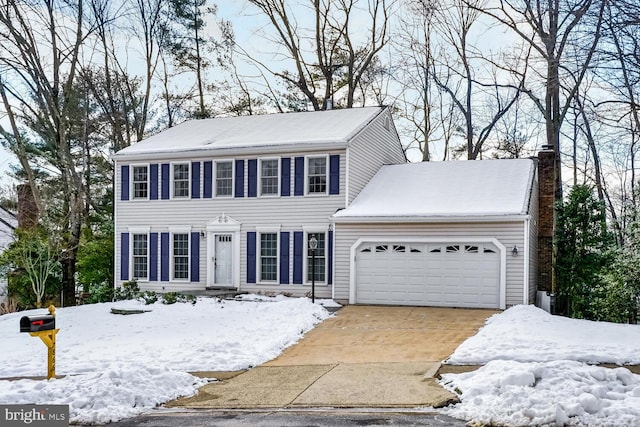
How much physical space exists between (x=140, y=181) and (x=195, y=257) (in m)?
3.52

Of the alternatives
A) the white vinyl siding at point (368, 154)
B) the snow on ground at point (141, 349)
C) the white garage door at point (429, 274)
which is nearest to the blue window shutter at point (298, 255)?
the snow on ground at point (141, 349)

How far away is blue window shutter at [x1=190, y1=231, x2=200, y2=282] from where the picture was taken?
20.0 metres

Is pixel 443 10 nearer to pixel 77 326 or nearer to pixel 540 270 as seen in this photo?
pixel 540 270

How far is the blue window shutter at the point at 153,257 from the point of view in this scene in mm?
20547

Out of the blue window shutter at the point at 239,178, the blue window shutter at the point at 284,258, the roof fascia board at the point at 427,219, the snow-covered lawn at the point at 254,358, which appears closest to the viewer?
the snow-covered lawn at the point at 254,358

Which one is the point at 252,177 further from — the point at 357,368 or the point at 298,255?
the point at 357,368

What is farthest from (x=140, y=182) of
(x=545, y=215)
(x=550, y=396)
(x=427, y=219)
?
(x=550, y=396)

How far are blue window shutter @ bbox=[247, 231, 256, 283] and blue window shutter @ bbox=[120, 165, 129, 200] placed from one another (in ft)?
16.3

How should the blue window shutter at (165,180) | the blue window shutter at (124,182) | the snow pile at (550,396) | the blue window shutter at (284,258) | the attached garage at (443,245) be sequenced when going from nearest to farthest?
the snow pile at (550,396) < the attached garage at (443,245) < the blue window shutter at (284,258) < the blue window shutter at (165,180) < the blue window shutter at (124,182)

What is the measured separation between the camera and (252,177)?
19.6 m

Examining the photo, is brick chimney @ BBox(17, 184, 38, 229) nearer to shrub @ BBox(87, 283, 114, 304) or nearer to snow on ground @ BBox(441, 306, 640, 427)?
shrub @ BBox(87, 283, 114, 304)

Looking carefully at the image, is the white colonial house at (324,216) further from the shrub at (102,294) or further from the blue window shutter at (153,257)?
the shrub at (102,294)

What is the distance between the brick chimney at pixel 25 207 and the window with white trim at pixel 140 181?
9.44 meters

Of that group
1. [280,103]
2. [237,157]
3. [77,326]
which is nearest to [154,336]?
[77,326]
